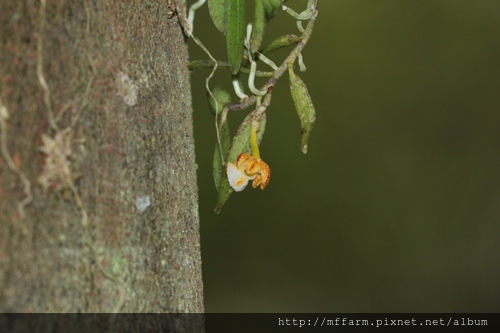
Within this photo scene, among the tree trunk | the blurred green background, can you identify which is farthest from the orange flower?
the blurred green background

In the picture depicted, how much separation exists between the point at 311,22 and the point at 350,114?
100cm

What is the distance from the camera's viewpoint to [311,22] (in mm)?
797

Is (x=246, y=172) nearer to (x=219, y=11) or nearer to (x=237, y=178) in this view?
(x=237, y=178)

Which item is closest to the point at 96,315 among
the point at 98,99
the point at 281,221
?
the point at 98,99

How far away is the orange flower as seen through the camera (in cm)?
71

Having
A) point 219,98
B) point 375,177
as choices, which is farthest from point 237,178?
point 375,177

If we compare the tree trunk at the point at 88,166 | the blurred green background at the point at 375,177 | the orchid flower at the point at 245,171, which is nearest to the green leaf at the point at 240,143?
the orchid flower at the point at 245,171

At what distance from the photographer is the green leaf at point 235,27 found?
2.39 feet

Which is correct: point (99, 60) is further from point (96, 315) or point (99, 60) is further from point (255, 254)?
point (255, 254)

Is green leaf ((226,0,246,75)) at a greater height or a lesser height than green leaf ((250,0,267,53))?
lesser

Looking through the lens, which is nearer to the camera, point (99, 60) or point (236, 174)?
point (99, 60)

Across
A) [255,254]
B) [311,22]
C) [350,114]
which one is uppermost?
[350,114]

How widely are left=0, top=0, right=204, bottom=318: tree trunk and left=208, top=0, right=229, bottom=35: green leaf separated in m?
0.12

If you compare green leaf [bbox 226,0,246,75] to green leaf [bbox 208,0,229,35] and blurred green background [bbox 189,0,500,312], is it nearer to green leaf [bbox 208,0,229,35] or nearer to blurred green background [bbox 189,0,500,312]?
green leaf [bbox 208,0,229,35]
